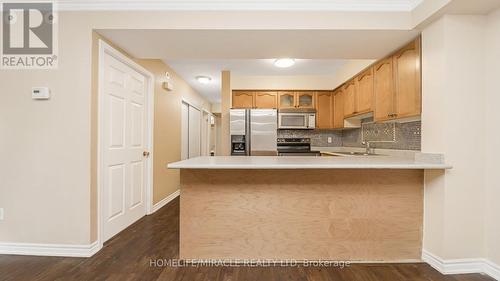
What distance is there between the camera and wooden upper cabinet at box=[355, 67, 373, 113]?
10.9 feet

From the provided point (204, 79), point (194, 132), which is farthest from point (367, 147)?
point (194, 132)

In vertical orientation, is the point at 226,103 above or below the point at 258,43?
below

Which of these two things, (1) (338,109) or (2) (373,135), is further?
(1) (338,109)

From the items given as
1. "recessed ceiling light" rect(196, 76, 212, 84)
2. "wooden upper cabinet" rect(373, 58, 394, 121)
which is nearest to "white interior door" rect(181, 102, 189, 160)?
"recessed ceiling light" rect(196, 76, 212, 84)

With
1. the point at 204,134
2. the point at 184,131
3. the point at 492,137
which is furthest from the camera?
the point at 204,134

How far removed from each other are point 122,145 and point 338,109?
374 cm

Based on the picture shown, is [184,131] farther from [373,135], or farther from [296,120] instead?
[373,135]

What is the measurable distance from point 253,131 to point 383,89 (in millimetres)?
2345

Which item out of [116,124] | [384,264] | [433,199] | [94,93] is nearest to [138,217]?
[116,124]

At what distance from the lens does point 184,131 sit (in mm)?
5301

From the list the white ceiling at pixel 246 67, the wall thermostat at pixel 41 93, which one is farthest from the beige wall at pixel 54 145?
the white ceiling at pixel 246 67

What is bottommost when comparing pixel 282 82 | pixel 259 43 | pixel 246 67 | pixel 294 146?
pixel 294 146

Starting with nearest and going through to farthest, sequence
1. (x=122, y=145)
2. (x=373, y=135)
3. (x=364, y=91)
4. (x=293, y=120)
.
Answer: (x=122, y=145)
(x=364, y=91)
(x=373, y=135)
(x=293, y=120)

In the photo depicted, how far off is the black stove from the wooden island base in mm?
2741
